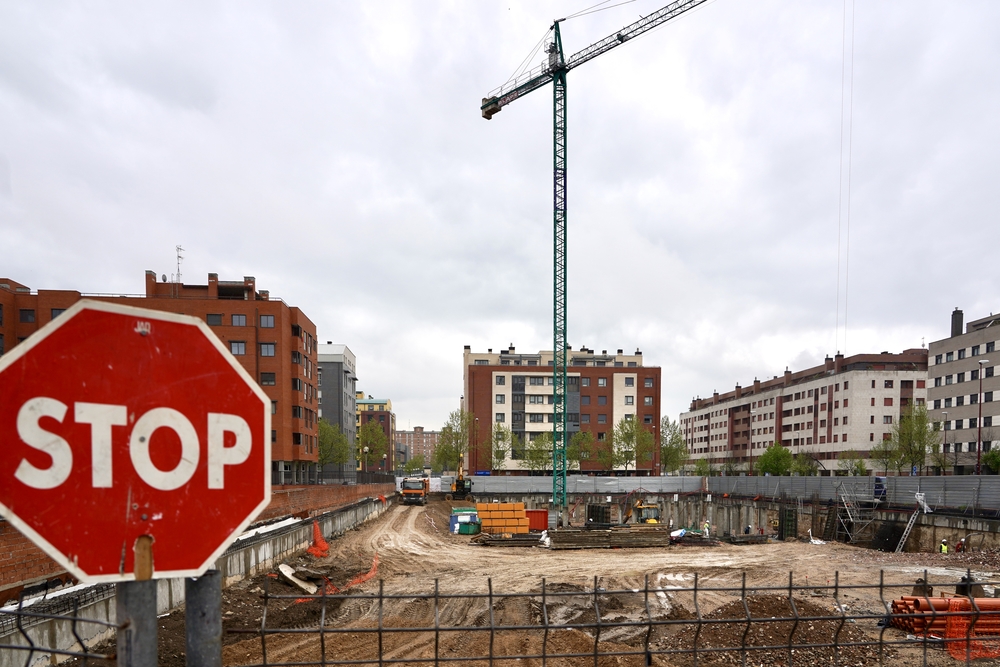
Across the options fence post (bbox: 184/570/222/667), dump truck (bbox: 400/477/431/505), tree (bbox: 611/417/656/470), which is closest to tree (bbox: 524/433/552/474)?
tree (bbox: 611/417/656/470)

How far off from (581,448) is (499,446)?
1102cm

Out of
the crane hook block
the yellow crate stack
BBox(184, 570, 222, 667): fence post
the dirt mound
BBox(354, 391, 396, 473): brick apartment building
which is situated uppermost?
the crane hook block

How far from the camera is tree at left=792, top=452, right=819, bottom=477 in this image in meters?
71.4

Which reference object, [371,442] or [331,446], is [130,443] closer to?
[331,446]

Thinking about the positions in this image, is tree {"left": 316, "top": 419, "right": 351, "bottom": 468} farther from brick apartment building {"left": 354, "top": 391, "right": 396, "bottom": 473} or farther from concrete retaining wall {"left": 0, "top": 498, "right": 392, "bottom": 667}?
concrete retaining wall {"left": 0, "top": 498, "right": 392, "bottom": 667}

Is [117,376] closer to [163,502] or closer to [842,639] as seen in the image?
[163,502]

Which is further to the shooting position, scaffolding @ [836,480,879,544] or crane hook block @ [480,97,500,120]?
crane hook block @ [480,97,500,120]

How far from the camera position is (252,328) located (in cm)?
4756

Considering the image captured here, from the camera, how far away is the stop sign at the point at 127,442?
1.57 meters

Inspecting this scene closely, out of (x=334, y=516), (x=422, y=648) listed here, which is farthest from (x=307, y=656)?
(x=334, y=516)

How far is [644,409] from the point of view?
3268 inches

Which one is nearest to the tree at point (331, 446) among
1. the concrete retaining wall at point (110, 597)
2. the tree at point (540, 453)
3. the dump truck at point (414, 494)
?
the dump truck at point (414, 494)

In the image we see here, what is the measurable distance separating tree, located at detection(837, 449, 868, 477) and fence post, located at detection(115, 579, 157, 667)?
77510 millimetres

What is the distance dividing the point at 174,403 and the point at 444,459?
83063 millimetres
